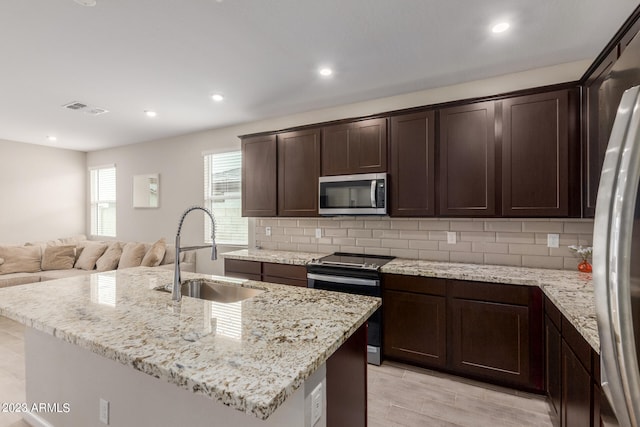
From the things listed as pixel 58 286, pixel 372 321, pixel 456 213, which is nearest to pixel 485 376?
pixel 372 321

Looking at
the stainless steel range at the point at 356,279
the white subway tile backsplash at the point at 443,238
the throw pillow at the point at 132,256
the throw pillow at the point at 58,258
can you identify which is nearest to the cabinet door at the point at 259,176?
the white subway tile backsplash at the point at 443,238

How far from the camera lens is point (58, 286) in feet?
6.23

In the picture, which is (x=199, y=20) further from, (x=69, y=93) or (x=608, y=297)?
(x=608, y=297)

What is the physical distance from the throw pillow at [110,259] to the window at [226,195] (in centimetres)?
157

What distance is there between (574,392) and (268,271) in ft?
8.76

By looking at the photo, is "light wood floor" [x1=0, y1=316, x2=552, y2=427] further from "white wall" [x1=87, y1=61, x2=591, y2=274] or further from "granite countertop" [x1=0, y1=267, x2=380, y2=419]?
"white wall" [x1=87, y1=61, x2=591, y2=274]

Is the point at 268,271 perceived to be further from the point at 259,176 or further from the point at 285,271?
the point at 259,176

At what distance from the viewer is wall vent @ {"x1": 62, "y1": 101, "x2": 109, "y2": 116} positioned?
11.7ft

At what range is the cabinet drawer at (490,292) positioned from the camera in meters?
2.27

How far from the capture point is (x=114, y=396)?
1.45 metres

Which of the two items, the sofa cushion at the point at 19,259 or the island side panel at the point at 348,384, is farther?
the sofa cushion at the point at 19,259

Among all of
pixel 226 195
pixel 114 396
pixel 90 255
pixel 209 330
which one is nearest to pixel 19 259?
pixel 90 255

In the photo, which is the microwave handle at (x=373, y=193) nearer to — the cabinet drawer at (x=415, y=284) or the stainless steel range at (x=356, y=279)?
the stainless steel range at (x=356, y=279)

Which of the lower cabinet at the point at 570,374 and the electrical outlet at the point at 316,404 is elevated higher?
the electrical outlet at the point at 316,404
